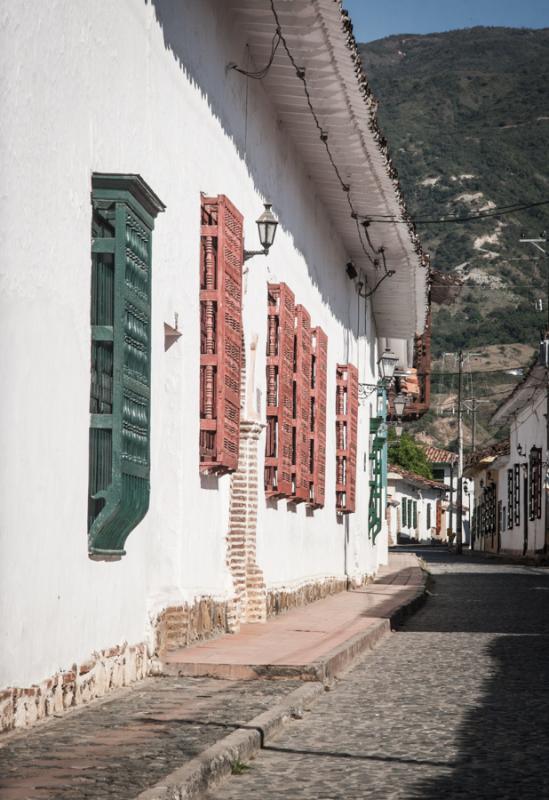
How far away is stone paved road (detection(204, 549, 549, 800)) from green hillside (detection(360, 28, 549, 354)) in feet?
261

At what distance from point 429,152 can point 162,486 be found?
122535 millimetres

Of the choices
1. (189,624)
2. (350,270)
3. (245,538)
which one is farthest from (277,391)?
(350,270)

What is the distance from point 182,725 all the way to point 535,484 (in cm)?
4138

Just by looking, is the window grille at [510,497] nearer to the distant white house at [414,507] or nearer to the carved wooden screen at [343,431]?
the distant white house at [414,507]

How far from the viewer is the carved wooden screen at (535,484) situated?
46.9 meters

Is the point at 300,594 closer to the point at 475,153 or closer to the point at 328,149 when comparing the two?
the point at 328,149

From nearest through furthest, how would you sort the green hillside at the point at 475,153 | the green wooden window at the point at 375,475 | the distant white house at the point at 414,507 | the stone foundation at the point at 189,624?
the stone foundation at the point at 189,624
the green wooden window at the point at 375,475
the distant white house at the point at 414,507
the green hillside at the point at 475,153

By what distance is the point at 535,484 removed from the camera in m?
47.7

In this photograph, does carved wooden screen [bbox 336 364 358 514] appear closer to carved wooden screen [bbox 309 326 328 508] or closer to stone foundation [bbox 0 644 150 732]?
carved wooden screen [bbox 309 326 328 508]

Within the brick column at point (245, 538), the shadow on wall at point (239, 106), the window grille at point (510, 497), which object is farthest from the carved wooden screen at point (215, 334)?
the window grille at point (510, 497)

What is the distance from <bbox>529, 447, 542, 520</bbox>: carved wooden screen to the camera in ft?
154

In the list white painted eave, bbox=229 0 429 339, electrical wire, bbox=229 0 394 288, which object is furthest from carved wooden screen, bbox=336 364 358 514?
white painted eave, bbox=229 0 429 339

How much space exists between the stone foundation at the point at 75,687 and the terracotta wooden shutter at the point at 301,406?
7.29 m

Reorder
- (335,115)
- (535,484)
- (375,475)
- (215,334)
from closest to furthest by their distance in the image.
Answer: (215,334)
(335,115)
(375,475)
(535,484)
